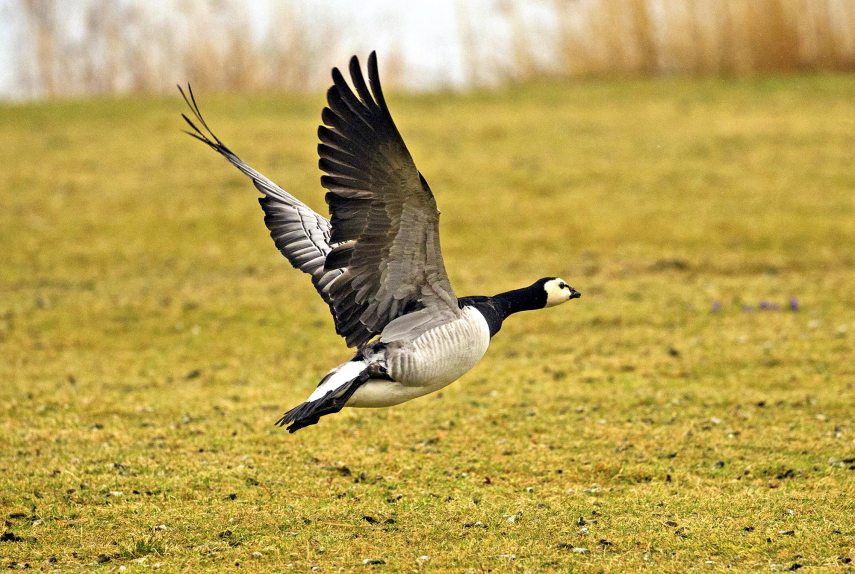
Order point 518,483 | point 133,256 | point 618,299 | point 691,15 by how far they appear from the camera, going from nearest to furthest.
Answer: point 518,483
point 618,299
point 133,256
point 691,15

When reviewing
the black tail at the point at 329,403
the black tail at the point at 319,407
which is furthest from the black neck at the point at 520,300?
the black tail at the point at 319,407

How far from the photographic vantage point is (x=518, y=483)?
6.78m

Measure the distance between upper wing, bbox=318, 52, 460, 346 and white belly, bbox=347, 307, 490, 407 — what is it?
0.44ft

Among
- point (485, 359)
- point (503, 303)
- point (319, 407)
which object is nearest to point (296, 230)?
point (503, 303)

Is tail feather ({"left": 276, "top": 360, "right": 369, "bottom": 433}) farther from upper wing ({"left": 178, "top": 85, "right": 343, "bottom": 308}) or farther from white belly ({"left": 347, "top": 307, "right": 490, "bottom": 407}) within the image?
upper wing ({"left": 178, "top": 85, "right": 343, "bottom": 308})

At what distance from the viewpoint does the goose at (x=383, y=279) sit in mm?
5527

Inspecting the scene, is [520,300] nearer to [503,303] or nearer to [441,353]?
[503,303]

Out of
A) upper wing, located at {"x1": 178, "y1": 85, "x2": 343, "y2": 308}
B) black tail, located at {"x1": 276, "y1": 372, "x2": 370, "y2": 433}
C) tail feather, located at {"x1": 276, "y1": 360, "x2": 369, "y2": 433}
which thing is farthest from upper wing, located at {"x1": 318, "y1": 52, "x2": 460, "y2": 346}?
upper wing, located at {"x1": 178, "y1": 85, "x2": 343, "y2": 308}

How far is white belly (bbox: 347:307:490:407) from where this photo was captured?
19.3 ft

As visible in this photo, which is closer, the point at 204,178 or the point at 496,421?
the point at 496,421

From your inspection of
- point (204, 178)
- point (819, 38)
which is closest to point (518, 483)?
point (204, 178)

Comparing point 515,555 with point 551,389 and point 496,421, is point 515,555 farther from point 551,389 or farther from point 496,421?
point 551,389

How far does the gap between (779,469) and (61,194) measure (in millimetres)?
12736

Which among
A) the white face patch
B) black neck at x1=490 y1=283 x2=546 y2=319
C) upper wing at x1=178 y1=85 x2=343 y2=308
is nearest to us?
black neck at x1=490 y1=283 x2=546 y2=319
